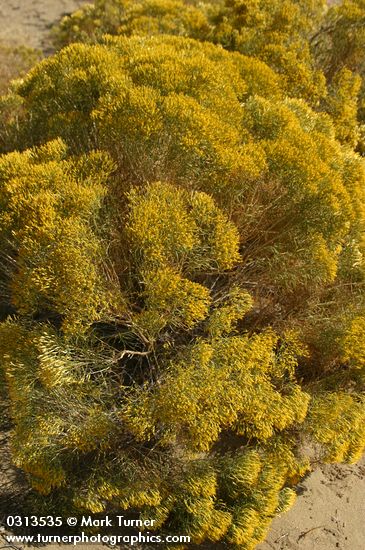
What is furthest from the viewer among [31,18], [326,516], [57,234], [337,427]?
[31,18]

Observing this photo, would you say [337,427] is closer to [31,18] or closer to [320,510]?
[320,510]

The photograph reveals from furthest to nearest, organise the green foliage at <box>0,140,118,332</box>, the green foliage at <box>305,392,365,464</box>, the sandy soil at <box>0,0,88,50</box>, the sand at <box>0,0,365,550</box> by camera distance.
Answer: the sandy soil at <box>0,0,88,50</box> < the sand at <box>0,0,365,550</box> < the green foliage at <box>305,392,365,464</box> < the green foliage at <box>0,140,118,332</box>

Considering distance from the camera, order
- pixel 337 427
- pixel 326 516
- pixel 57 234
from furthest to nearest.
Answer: pixel 326 516 → pixel 337 427 → pixel 57 234

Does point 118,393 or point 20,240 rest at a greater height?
point 20,240

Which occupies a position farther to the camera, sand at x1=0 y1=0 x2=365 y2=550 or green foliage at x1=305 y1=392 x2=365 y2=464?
sand at x1=0 y1=0 x2=365 y2=550

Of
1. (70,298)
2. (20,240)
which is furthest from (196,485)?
(20,240)

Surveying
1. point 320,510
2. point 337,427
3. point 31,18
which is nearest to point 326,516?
point 320,510

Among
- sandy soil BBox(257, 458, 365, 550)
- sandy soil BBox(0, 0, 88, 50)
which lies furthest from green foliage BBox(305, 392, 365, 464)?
sandy soil BBox(0, 0, 88, 50)

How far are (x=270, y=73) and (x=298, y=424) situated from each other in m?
5.33

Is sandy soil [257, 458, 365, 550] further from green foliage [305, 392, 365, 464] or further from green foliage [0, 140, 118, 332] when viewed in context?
green foliage [0, 140, 118, 332]

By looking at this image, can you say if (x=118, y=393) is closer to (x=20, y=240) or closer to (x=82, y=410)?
(x=82, y=410)

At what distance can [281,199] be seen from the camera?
615 centimetres

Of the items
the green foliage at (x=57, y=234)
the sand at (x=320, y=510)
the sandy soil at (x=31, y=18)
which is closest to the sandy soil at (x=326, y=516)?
the sand at (x=320, y=510)

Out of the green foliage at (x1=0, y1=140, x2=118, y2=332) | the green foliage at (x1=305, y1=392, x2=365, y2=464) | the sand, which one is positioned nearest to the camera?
the green foliage at (x1=0, y1=140, x2=118, y2=332)
